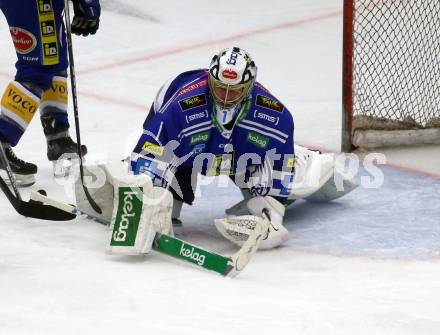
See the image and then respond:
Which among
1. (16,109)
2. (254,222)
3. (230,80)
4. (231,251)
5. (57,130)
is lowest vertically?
(231,251)

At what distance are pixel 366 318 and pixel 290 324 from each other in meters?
0.21

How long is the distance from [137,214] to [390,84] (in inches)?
83.8

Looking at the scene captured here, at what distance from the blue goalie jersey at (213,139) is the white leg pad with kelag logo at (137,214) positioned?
135 mm

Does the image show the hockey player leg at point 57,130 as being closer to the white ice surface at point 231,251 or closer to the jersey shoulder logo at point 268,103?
the white ice surface at point 231,251

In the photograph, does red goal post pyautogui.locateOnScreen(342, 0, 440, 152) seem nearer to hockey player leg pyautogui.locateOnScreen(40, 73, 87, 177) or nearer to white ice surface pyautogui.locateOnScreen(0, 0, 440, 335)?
white ice surface pyautogui.locateOnScreen(0, 0, 440, 335)

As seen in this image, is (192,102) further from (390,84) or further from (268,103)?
(390,84)

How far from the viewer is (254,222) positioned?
10.8 ft

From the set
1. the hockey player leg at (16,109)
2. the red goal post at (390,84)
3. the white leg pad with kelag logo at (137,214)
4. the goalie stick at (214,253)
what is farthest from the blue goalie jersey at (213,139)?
the red goal post at (390,84)

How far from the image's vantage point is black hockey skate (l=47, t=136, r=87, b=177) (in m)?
4.15

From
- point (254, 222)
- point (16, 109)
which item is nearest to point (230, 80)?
point (254, 222)

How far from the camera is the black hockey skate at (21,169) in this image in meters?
3.95

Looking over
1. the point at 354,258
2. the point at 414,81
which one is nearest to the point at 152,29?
the point at 414,81

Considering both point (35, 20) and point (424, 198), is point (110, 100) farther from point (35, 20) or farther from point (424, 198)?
point (424, 198)

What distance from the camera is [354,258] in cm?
328
